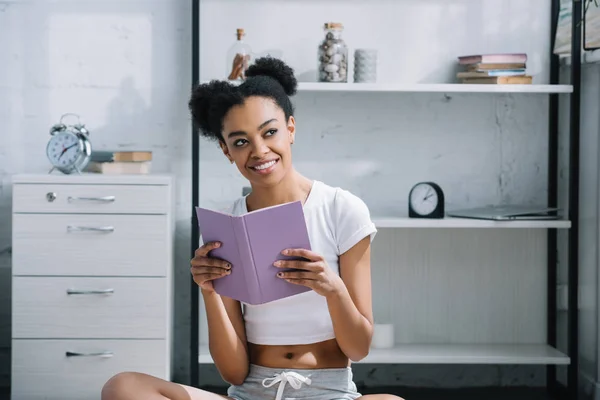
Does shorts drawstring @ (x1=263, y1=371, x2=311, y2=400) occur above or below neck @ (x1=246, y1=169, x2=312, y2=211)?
below

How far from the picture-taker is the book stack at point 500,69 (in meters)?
3.04

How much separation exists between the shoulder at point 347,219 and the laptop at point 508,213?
1.23 metres

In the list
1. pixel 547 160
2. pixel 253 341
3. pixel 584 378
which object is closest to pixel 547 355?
pixel 584 378

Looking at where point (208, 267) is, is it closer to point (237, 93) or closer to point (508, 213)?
point (237, 93)

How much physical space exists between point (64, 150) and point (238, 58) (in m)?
0.69

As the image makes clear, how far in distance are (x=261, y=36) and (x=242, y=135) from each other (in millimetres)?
1558

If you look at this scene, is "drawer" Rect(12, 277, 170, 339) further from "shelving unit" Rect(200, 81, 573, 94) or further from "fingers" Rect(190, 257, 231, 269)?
"fingers" Rect(190, 257, 231, 269)

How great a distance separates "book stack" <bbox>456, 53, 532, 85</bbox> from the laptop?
46cm

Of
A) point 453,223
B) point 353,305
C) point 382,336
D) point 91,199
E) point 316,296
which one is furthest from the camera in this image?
point 382,336

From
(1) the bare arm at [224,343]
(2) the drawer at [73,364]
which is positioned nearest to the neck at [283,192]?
(1) the bare arm at [224,343]

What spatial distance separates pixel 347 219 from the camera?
1854 millimetres

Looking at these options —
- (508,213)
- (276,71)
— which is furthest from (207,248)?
(508,213)

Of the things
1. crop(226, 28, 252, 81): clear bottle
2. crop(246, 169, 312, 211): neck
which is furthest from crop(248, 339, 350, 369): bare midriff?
crop(226, 28, 252, 81): clear bottle

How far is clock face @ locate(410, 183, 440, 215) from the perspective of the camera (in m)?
3.05
